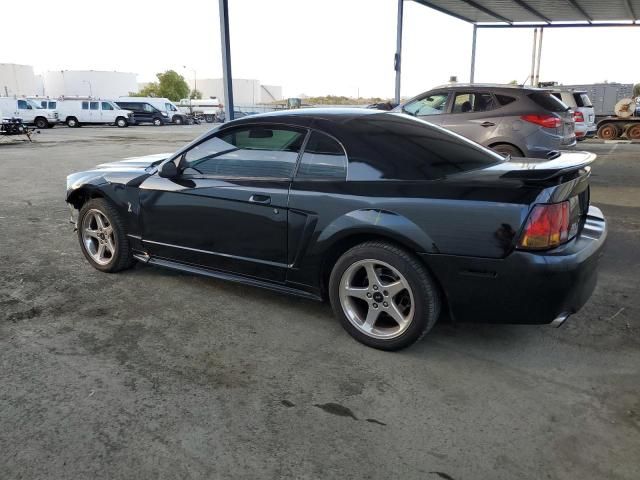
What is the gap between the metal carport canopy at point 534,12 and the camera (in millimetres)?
19672

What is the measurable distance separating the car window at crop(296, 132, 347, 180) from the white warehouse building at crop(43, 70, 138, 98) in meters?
112

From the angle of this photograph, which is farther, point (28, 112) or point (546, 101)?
point (28, 112)

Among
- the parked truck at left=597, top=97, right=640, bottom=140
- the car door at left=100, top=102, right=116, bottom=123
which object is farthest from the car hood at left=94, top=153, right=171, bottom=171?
the car door at left=100, top=102, right=116, bottom=123

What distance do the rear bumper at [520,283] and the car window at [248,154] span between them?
1.25 m

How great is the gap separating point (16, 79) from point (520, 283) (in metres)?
119

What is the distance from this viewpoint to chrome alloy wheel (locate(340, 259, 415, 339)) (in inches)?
124

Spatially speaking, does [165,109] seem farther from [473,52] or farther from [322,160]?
[322,160]

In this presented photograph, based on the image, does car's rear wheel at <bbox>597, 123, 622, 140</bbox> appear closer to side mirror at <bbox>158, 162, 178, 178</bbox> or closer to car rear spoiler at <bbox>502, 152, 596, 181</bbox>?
car rear spoiler at <bbox>502, 152, 596, 181</bbox>

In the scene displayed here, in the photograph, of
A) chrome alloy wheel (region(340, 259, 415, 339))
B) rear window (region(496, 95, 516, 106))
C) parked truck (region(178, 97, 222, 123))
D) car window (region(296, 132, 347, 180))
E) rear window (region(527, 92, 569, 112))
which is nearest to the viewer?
chrome alloy wheel (region(340, 259, 415, 339))

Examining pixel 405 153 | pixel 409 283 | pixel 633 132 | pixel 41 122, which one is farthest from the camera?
pixel 41 122

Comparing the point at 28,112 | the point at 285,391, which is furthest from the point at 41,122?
the point at 285,391

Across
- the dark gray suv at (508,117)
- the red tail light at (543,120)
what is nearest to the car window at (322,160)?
the dark gray suv at (508,117)

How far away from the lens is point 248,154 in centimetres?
380

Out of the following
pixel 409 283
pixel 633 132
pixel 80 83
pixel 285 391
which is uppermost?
pixel 80 83
